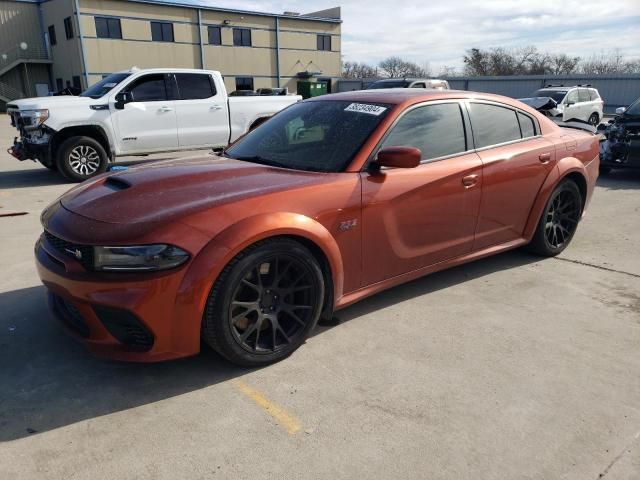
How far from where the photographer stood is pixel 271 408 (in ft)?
8.70

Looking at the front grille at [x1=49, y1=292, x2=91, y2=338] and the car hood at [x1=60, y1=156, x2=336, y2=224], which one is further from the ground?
the car hood at [x1=60, y1=156, x2=336, y2=224]

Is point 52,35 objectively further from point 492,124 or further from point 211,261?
point 211,261

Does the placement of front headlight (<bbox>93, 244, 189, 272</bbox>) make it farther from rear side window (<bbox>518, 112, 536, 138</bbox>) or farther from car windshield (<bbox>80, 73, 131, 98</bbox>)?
car windshield (<bbox>80, 73, 131, 98</bbox>)

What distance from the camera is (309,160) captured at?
11.5ft

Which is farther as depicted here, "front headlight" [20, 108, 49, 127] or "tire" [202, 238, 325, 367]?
"front headlight" [20, 108, 49, 127]

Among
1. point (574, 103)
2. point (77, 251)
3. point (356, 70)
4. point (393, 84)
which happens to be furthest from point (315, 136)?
point (356, 70)

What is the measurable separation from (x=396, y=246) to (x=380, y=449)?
4.92 feet

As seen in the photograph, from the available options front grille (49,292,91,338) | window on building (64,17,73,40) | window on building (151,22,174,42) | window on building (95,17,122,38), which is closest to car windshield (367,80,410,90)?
front grille (49,292,91,338)

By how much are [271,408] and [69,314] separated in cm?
133

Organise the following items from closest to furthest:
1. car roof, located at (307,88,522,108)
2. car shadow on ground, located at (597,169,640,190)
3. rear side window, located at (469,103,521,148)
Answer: car roof, located at (307,88,522,108)
rear side window, located at (469,103,521,148)
car shadow on ground, located at (597,169,640,190)

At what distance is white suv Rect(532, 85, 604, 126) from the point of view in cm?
1780

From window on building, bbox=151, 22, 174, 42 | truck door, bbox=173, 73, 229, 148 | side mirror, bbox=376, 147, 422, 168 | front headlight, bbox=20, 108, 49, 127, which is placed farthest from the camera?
window on building, bbox=151, 22, 174, 42

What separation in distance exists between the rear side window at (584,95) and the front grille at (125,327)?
20.0 metres

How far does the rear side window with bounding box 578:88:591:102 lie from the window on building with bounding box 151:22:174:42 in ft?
93.0
